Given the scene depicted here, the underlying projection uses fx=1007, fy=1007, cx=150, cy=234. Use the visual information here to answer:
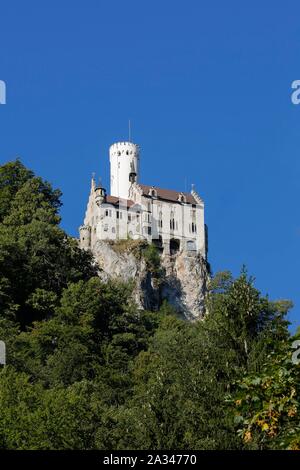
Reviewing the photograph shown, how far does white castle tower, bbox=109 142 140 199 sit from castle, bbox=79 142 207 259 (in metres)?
2.66

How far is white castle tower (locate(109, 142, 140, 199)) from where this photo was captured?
114 metres

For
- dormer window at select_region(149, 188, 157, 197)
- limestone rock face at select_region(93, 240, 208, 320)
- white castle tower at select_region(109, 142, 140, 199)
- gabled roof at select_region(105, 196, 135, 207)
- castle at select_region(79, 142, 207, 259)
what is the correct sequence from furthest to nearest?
white castle tower at select_region(109, 142, 140, 199) → dormer window at select_region(149, 188, 157, 197) → gabled roof at select_region(105, 196, 135, 207) → castle at select_region(79, 142, 207, 259) → limestone rock face at select_region(93, 240, 208, 320)

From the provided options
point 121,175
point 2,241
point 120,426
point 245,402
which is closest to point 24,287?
point 2,241

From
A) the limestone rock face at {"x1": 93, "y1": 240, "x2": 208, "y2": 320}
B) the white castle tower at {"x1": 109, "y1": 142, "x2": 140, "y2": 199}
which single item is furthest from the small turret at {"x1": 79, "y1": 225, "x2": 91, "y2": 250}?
the white castle tower at {"x1": 109, "y1": 142, "x2": 140, "y2": 199}

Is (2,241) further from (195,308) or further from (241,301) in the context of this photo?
(195,308)

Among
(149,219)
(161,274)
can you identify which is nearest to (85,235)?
(149,219)

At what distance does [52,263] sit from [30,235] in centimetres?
214

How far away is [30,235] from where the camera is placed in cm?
6047

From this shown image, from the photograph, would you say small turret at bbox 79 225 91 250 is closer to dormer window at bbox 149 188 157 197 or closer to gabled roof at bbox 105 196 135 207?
gabled roof at bbox 105 196 135 207

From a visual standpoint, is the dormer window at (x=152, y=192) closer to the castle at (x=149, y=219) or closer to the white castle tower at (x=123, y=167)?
the castle at (x=149, y=219)

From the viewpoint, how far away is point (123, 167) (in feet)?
384

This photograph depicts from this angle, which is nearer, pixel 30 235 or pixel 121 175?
pixel 30 235

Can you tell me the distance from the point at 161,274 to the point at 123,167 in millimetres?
23268

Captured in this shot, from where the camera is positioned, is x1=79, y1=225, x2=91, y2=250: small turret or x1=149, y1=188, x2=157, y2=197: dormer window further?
x1=149, y1=188, x2=157, y2=197: dormer window
